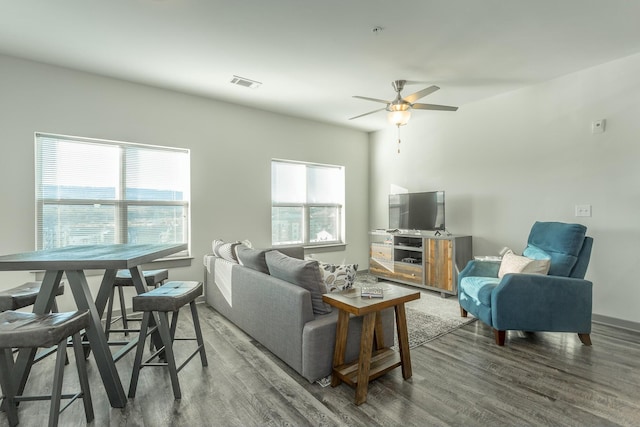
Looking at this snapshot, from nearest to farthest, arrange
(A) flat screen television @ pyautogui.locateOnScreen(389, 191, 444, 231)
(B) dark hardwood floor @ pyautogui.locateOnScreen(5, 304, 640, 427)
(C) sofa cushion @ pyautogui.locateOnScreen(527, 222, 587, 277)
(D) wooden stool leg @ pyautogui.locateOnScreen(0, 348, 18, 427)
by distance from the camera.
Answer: (D) wooden stool leg @ pyautogui.locateOnScreen(0, 348, 18, 427), (B) dark hardwood floor @ pyautogui.locateOnScreen(5, 304, 640, 427), (C) sofa cushion @ pyautogui.locateOnScreen(527, 222, 587, 277), (A) flat screen television @ pyautogui.locateOnScreen(389, 191, 444, 231)

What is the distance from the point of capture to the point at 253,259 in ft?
9.44

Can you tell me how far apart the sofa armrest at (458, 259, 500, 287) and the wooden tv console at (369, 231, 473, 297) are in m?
0.75

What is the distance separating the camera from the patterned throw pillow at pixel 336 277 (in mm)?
2359

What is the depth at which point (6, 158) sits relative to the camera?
3.06 metres

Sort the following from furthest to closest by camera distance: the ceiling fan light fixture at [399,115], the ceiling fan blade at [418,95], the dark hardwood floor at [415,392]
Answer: the ceiling fan light fixture at [399,115]
the ceiling fan blade at [418,95]
the dark hardwood floor at [415,392]

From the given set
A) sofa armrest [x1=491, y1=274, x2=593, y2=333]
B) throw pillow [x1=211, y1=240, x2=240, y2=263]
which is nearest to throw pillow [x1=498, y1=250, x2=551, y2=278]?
sofa armrest [x1=491, y1=274, x2=593, y2=333]

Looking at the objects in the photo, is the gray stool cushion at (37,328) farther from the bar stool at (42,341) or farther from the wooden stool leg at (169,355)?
the wooden stool leg at (169,355)

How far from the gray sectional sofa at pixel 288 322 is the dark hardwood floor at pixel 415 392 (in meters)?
0.13

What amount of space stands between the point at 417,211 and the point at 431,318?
1858 mm

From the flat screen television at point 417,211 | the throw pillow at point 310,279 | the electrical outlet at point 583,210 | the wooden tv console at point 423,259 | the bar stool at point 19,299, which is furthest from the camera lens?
the flat screen television at point 417,211

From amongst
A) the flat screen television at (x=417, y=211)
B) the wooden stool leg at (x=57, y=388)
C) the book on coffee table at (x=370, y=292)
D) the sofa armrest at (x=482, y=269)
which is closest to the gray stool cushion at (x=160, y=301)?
the wooden stool leg at (x=57, y=388)

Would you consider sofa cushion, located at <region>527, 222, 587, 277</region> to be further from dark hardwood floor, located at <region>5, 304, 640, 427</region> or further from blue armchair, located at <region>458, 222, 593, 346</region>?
dark hardwood floor, located at <region>5, 304, 640, 427</region>

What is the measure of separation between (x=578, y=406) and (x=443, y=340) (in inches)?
42.4

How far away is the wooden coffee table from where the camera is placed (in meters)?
1.94
